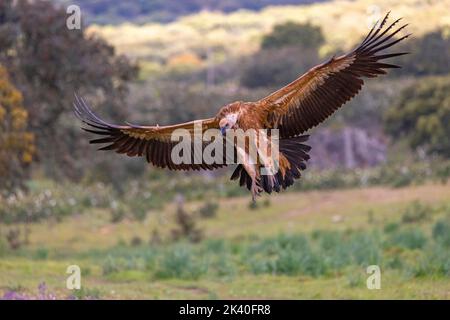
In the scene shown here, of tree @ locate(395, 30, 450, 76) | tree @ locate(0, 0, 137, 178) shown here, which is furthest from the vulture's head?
tree @ locate(395, 30, 450, 76)

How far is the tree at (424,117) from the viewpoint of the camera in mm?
30422

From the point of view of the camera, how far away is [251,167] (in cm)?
753

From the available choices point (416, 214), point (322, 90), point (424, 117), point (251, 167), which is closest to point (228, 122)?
point (251, 167)

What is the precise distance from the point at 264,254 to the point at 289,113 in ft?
25.0

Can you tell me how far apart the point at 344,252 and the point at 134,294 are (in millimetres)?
3976

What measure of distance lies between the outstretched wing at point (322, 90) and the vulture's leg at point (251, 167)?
0.48 meters

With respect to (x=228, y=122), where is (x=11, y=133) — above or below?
above

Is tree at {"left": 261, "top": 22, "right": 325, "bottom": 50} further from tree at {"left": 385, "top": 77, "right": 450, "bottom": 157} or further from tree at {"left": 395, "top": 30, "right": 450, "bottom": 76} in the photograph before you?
tree at {"left": 385, "top": 77, "right": 450, "bottom": 157}

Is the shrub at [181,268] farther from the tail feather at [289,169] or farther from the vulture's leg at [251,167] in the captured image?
the vulture's leg at [251,167]

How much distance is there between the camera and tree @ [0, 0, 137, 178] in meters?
19.0

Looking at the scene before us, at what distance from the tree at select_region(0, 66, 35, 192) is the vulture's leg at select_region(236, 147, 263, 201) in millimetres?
9406

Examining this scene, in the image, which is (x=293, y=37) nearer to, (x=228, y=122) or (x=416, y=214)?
(x=416, y=214)

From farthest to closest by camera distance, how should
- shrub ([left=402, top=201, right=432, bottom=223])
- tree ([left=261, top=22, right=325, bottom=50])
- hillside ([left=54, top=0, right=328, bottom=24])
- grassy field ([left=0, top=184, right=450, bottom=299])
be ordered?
hillside ([left=54, top=0, right=328, bottom=24])
tree ([left=261, top=22, right=325, bottom=50])
shrub ([left=402, top=201, right=432, bottom=223])
grassy field ([left=0, top=184, right=450, bottom=299])
